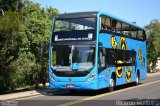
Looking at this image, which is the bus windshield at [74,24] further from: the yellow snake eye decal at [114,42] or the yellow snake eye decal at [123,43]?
the yellow snake eye decal at [123,43]

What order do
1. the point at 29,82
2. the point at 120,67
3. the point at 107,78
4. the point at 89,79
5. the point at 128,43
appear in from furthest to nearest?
the point at 29,82, the point at 128,43, the point at 120,67, the point at 107,78, the point at 89,79

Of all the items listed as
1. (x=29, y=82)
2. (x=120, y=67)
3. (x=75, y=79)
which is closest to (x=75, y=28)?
(x=75, y=79)

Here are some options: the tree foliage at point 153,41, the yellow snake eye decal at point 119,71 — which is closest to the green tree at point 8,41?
the yellow snake eye decal at point 119,71

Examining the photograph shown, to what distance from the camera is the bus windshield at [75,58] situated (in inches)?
787

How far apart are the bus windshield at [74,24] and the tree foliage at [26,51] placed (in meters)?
3.18

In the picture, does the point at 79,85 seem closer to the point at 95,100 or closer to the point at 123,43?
the point at 95,100

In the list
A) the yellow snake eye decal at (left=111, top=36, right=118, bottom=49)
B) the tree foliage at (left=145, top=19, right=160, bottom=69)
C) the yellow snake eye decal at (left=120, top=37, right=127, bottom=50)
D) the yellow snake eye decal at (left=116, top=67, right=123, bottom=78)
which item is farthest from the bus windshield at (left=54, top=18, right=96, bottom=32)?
the tree foliage at (left=145, top=19, right=160, bottom=69)

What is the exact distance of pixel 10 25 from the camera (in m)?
22.2

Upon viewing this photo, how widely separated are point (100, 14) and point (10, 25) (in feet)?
17.3

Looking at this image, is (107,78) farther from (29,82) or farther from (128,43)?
(29,82)

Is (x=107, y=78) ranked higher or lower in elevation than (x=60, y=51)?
lower

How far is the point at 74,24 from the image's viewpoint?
2083 cm

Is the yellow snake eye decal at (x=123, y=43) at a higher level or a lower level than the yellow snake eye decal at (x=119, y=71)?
higher

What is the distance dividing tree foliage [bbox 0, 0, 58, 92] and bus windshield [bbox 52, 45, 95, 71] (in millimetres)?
3782
